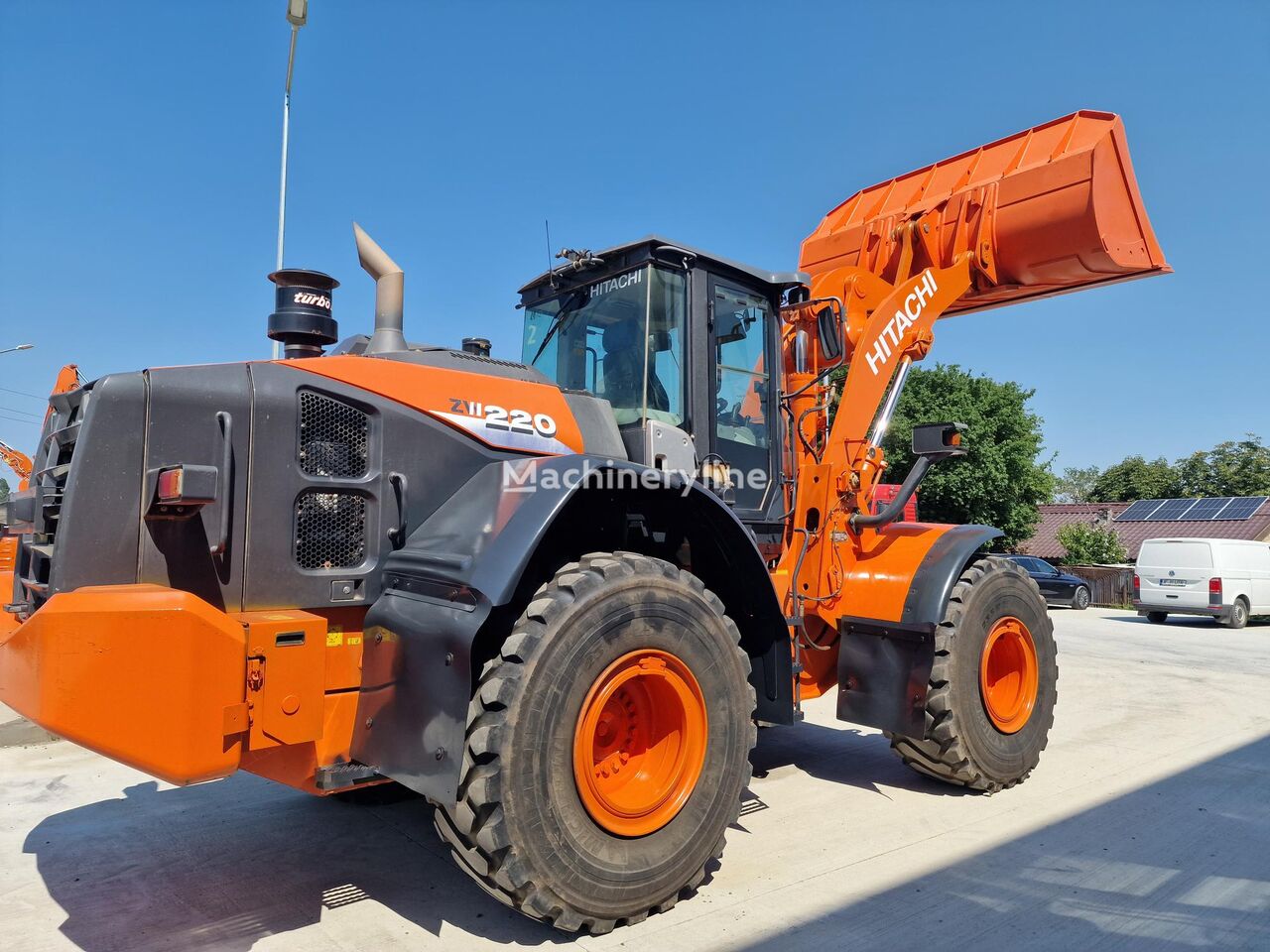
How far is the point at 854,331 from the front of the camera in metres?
5.74

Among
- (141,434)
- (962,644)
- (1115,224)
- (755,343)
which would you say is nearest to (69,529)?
(141,434)

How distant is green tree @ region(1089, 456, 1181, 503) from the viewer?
58.6m

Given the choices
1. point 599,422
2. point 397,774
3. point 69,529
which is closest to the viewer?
point 69,529

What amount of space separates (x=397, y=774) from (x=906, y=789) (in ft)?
11.2

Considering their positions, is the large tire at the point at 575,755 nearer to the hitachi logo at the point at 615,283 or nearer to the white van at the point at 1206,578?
the hitachi logo at the point at 615,283

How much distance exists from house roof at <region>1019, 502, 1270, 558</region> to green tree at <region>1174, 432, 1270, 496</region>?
16.9 meters

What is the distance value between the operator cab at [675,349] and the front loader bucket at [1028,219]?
124cm

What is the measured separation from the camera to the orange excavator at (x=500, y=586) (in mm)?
2852

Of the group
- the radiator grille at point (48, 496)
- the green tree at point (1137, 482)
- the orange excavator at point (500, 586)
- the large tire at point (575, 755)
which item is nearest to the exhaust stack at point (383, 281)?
the orange excavator at point (500, 586)

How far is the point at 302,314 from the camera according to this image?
13.0 feet

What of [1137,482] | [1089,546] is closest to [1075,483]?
[1137,482]

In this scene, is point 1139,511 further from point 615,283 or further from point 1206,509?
point 615,283

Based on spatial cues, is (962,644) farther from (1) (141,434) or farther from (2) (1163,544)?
(2) (1163,544)

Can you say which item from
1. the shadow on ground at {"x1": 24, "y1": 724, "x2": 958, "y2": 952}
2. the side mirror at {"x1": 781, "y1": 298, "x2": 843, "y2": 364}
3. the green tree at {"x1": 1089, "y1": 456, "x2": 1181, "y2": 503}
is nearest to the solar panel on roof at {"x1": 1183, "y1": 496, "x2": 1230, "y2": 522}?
the green tree at {"x1": 1089, "y1": 456, "x2": 1181, "y2": 503}
